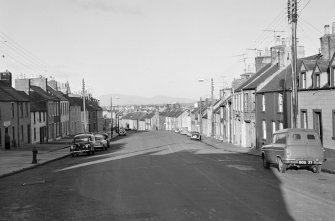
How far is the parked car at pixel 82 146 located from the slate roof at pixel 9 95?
34.7ft

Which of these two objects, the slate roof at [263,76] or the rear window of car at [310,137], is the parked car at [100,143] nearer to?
the slate roof at [263,76]

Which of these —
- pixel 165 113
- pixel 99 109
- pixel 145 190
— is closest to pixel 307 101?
pixel 145 190

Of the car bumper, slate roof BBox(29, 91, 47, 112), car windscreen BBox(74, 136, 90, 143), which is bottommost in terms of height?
the car bumper

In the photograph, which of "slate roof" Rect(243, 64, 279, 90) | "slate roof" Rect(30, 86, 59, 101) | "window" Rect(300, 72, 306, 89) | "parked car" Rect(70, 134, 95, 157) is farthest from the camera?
"slate roof" Rect(30, 86, 59, 101)

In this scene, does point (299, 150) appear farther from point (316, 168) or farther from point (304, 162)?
point (316, 168)

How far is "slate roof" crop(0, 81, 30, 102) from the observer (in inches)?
1877

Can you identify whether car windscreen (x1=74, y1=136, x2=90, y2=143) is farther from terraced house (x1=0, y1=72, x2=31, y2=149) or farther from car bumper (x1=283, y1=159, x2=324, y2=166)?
car bumper (x1=283, y1=159, x2=324, y2=166)

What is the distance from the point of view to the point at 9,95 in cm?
5000

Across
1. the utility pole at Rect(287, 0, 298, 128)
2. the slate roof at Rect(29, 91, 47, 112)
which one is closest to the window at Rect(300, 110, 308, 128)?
the utility pole at Rect(287, 0, 298, 128)

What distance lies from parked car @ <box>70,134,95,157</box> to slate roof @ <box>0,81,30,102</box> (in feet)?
34.7

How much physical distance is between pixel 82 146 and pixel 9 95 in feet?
49.1

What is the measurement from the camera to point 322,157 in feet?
68.9

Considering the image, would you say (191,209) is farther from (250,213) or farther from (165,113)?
(165,113)

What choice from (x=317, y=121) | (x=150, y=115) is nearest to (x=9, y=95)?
(x=317, y=121)
